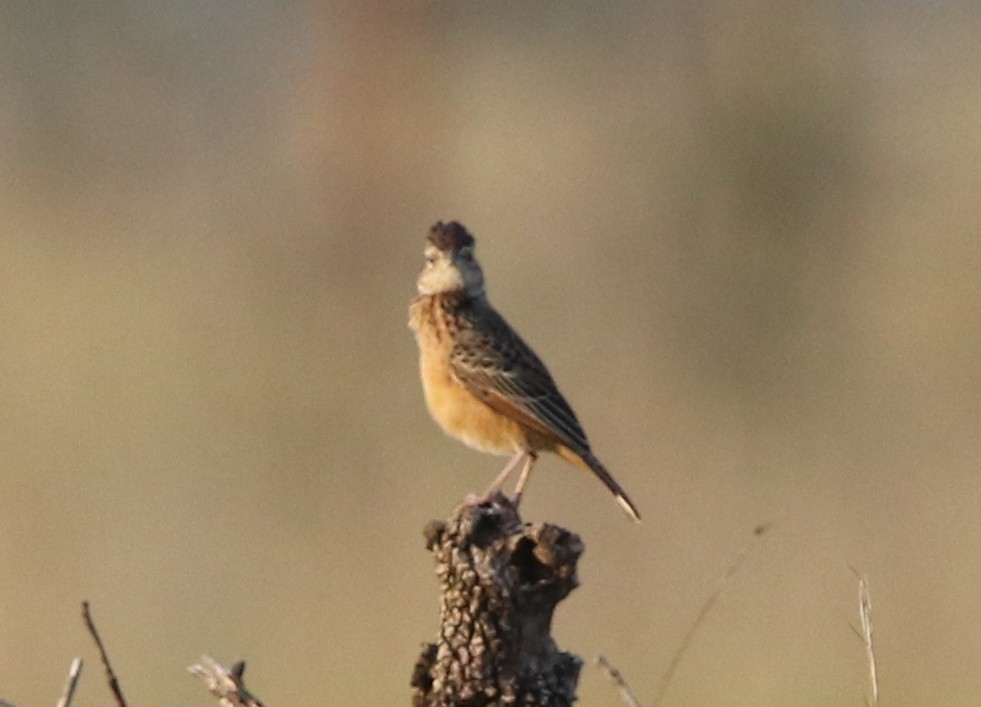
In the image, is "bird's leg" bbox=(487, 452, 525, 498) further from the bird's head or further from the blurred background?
the blurred background

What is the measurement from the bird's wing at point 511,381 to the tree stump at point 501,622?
1867 millimetres

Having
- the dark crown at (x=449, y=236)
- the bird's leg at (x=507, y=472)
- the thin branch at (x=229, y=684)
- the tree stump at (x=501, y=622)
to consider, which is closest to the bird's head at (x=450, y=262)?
the dark crown at (x=449, y=236)

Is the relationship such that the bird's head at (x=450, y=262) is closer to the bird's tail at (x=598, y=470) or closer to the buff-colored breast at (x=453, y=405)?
the buff-colored breast at (x=453, y=405)

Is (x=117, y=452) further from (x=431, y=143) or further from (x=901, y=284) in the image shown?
(x=431, y=143)

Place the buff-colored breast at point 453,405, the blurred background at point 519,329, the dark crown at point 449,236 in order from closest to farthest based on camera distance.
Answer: the buff-colored breast at point 453,405 < the dark crown at point 449,236 < the blurred background at point 519,329

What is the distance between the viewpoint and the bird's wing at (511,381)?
570 cm

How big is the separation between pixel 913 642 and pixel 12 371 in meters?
6.21

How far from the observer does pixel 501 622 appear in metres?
3.72

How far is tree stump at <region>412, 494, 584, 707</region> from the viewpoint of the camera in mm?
3717

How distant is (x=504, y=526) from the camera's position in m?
3.81

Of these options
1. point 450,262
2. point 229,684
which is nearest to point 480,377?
point 450,262

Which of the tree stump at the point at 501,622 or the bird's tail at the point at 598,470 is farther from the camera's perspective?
the bird's tail at the point at 598,470

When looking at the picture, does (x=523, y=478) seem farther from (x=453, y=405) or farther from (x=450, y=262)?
(x=450, y=262)

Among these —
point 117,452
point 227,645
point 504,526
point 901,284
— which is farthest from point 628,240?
point 504,526
